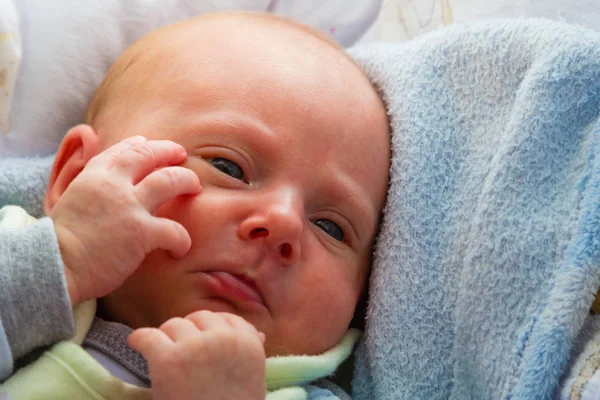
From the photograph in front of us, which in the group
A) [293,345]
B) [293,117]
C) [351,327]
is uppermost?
[293,117]

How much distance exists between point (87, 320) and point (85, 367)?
110 millimetres

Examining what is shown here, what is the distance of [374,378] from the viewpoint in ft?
3.81

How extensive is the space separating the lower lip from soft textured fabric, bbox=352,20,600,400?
29 cm

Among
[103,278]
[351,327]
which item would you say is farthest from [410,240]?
[103,278]

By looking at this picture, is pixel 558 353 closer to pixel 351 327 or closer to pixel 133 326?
pixel 351 327

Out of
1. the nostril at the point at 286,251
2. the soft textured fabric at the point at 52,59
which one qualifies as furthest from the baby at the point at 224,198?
the soft textured fabric at the point at 52,59

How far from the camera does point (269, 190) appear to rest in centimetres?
103

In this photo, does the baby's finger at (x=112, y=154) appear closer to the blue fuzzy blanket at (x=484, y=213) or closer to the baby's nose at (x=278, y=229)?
the baby's nose at (x=278, y=229)

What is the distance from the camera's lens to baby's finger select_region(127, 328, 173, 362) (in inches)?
32.4

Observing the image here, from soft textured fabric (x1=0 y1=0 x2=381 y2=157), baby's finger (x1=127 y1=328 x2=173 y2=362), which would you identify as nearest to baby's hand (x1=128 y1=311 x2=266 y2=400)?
baby's finger (x1=127 y1=328 x2=173 y2=362)

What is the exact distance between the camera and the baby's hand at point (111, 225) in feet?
2.96

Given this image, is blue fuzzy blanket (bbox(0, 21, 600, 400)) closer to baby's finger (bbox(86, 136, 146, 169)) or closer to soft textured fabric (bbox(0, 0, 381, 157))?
soft textured fabric (bbox(0, 0, 381, 157))

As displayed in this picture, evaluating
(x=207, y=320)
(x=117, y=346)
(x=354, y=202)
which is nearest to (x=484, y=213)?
(x=354, y=202)

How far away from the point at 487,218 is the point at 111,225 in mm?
547
